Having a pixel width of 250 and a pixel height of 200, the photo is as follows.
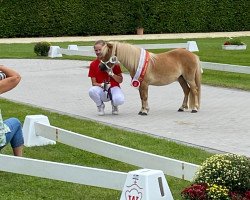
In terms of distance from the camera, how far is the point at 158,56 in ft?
42.3

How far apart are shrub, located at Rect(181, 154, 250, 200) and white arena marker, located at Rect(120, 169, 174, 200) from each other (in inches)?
9.4

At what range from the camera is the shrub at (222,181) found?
580 centimetres

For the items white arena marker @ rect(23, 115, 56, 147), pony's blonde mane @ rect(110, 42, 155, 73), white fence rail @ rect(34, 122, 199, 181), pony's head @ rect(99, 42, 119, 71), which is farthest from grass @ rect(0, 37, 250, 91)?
white fence rail @ rect(34, 122, 199, 181)

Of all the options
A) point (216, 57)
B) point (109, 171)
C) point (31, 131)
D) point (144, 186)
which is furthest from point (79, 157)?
point (216, 57)

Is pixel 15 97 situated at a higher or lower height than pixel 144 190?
lower

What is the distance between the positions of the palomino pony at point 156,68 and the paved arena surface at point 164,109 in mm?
368

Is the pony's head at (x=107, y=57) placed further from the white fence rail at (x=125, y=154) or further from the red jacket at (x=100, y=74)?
the white fence rail at (x=125, y=154)

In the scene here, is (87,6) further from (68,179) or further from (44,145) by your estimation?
(68,179)

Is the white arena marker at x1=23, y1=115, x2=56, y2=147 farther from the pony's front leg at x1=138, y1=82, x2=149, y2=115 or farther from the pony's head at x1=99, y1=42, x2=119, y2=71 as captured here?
the pony's front leg at x1=138, y1=82, x2=149, y2=115

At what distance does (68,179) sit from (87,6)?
32590mm

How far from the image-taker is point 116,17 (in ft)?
129

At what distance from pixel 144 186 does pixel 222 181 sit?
645mm

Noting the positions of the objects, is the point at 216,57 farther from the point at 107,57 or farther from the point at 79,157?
the point at 79,157

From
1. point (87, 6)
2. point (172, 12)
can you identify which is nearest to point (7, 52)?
point (87, 6)
